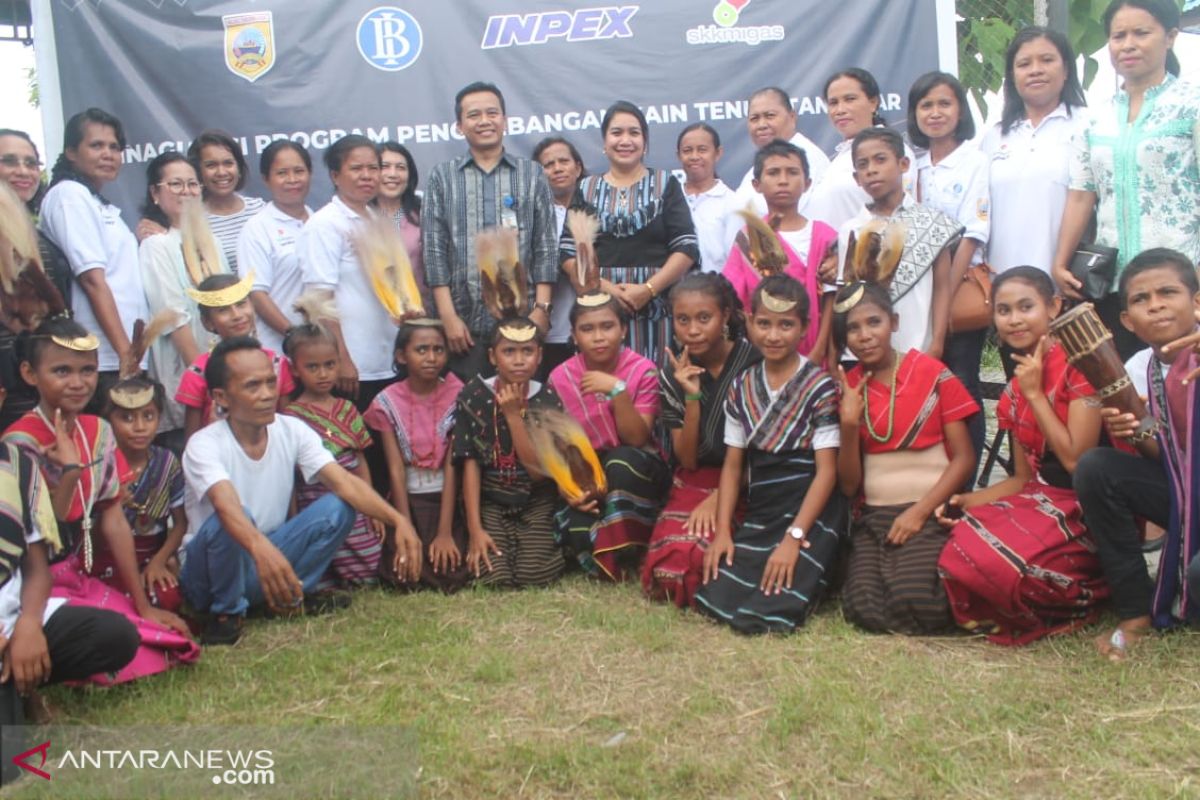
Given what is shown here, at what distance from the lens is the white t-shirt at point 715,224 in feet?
16.3

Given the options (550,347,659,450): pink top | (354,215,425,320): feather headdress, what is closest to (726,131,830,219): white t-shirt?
(550,347,659,450): pink top

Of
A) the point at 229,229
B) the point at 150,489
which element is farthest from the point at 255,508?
the point at 229,229

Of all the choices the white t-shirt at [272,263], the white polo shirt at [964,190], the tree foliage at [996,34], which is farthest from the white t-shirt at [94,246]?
the tree foliage at [996,34]

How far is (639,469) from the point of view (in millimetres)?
4199

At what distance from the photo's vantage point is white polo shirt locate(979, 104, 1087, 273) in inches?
166

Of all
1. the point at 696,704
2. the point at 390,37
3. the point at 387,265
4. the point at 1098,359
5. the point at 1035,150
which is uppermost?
the point at 390,37

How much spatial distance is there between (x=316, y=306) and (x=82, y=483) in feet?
4.78

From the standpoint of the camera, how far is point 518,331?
421 cm

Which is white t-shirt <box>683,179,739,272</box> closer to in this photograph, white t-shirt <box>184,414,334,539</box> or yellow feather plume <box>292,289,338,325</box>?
yellow feather plume <box>292,289,338,325</box>

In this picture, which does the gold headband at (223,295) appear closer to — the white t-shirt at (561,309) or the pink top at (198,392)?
the pink top at (198,392)

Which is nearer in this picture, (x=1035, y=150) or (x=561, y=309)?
(x=1035, y=150)

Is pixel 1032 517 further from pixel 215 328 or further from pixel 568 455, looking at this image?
pixel 215 328

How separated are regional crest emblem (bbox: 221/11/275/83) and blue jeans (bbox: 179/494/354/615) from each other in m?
3.20

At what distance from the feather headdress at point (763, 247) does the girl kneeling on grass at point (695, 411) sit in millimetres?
190
